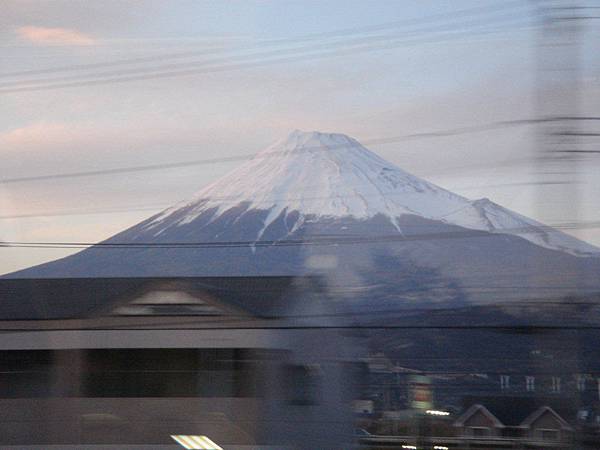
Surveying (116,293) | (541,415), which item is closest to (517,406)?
(541,415)

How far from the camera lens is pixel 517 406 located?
14.8 feet

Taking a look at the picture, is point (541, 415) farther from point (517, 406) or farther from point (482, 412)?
point (482, 412)

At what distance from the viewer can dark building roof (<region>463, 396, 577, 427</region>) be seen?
437 centimetres

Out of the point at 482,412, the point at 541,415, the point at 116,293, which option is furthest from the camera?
the point at 116,293

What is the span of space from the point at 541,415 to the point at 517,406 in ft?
0.47

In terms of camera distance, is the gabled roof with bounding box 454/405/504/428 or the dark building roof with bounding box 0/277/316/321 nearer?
the gabled roof with bounding box 454/405/504/428

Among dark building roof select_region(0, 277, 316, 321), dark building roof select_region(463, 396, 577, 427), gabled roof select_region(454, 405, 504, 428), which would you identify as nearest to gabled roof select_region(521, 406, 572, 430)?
dark building roof select_region(463, 396, 577, 427)

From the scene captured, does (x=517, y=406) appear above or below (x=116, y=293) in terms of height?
below

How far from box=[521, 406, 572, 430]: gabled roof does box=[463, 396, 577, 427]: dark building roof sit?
0.04ft

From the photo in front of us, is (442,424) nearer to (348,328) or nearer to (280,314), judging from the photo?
(348,328)

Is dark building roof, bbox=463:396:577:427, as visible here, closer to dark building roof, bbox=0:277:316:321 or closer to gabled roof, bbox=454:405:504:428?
gabled roof, bbox=454:405:504:428

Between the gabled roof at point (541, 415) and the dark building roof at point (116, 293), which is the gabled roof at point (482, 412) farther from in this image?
the dark building roof at point (116, 293)

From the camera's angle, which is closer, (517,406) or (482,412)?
(517,406)

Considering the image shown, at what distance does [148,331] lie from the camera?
5656 mm
